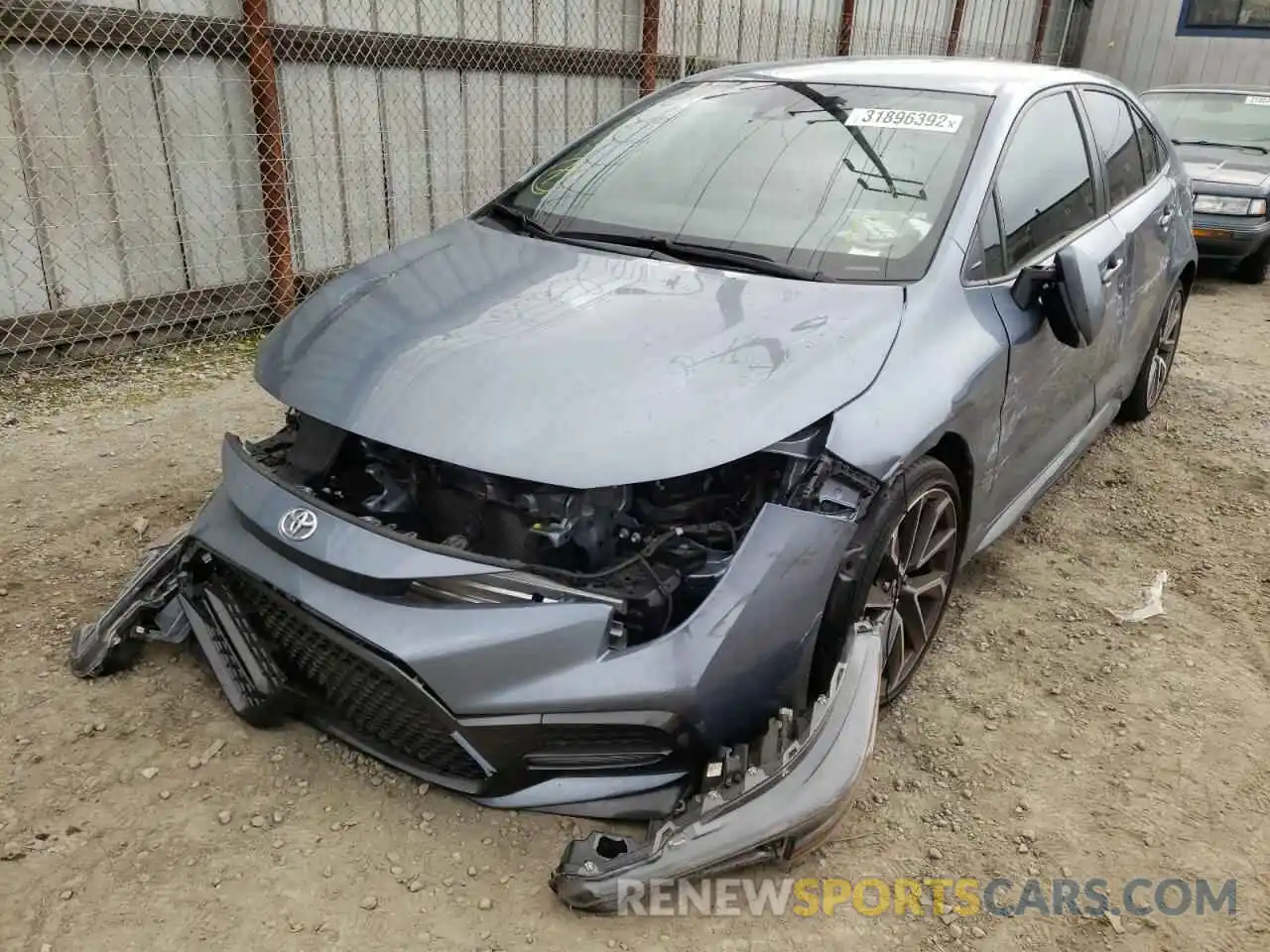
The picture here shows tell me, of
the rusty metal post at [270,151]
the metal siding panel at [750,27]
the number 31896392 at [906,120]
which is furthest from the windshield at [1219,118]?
the rusty metal post at [270,151]

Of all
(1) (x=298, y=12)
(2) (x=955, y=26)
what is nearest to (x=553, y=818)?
(1) (x=298, y=12)

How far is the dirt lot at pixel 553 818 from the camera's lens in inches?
80.8

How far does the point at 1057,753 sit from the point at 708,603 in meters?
1.22

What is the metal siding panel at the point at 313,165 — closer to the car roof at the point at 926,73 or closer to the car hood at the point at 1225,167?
the car roof at the point at 926,73

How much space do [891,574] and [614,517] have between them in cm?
76

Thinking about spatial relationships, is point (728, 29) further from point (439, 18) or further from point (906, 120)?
point (906, 120)

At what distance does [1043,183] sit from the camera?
317 cm

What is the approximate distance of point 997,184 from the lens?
289 cm

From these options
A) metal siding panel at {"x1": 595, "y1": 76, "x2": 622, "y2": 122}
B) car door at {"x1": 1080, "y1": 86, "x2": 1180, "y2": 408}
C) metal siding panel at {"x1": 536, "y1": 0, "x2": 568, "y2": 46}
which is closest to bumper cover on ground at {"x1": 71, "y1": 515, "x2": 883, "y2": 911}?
car door at {"x1": 1080, "y1": 86, "x2": 1180, "y2": 408}

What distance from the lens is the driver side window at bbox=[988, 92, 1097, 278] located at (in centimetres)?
295

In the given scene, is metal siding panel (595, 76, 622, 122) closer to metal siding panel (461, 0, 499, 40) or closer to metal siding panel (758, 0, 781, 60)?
metal siding panel (461, 0, 499, 40)

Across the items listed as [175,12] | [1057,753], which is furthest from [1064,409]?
[175,12]

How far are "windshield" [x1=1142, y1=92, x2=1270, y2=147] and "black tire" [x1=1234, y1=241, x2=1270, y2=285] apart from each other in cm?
100

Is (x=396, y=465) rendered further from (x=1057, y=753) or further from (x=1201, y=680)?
(x=1201, y=680)
